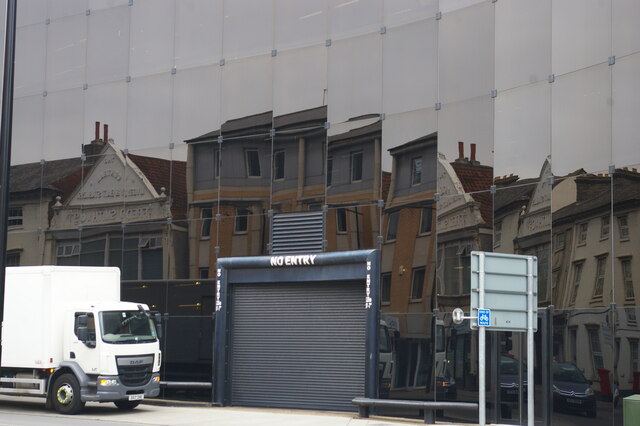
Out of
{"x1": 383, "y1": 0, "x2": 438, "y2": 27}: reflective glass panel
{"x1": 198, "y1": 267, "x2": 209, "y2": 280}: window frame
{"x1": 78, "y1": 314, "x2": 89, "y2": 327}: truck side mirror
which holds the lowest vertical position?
{"x1": 78, "y1": 314, "x2": 89, "y2": 327}: truck side mirror

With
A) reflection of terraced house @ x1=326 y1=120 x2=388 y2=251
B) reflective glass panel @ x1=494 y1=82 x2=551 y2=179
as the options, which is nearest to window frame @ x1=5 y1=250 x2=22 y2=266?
reflection of terraced house @ x1=326 y1=120 x2=388 y2=251

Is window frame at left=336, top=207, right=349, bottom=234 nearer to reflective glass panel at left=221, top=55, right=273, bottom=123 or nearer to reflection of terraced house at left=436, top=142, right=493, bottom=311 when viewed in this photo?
reflection of terraced house at left=436, top=142, right=493, bottom=311

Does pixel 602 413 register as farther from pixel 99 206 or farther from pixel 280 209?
pixel 99 206

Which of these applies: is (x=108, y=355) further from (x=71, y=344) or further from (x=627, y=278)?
(x=627, y=278)

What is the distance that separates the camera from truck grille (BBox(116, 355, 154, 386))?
21375 mm

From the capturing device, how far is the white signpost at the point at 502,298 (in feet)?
38.3

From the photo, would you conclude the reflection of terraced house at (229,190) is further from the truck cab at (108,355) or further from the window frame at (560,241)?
the window frame at (560,241)

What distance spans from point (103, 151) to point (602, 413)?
1523 centimetres

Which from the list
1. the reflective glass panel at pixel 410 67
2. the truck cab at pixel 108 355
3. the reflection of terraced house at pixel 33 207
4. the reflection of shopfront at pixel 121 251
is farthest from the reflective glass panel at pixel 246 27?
the truck cab at pixel 108 355

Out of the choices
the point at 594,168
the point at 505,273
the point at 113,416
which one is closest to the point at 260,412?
the point at 113,416

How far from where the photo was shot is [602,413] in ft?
55.8

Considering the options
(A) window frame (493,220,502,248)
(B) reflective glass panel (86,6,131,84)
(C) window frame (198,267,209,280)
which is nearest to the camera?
(A) window frame (493,220,502,248)

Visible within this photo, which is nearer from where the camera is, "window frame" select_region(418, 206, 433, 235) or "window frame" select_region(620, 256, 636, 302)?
"window frame" select_region(620, 256, 636, 302)

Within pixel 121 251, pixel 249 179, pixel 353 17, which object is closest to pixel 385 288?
pixel 249 179
